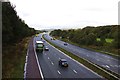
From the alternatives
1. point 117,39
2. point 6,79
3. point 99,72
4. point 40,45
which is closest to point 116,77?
point 99,72

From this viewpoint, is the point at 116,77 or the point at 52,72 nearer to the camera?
the point at 116,77

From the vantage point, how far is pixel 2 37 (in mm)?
54156

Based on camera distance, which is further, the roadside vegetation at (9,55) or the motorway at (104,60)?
the motorway at (104,60)

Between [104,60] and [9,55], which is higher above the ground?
[9,55]

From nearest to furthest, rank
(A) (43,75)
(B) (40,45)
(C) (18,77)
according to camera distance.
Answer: (C) (18,77)
(A) (43,75)
(B) (40,45)

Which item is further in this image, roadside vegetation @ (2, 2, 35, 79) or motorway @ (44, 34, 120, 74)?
motorway @ (44, 34, 120, 74)

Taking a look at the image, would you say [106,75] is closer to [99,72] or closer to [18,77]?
[99,72]

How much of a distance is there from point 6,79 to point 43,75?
5986mm

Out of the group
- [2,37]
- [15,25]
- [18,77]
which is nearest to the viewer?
[18,77]

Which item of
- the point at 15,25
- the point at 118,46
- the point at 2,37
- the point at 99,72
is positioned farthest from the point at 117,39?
the point at 99,72

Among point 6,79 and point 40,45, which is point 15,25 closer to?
point 40,45

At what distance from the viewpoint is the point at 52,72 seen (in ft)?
123

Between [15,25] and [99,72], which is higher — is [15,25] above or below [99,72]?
above

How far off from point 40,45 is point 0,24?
71.9 ft
